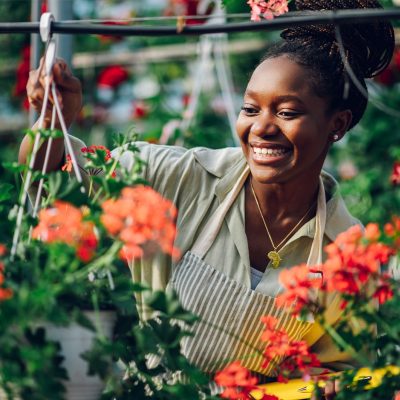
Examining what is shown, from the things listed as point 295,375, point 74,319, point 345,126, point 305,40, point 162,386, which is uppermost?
point 305,40

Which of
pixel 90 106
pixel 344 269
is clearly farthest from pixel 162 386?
pixel 90 106

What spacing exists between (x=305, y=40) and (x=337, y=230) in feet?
1.75

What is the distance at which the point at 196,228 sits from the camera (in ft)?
9.13

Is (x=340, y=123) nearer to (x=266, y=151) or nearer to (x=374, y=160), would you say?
(x=266, y=151)

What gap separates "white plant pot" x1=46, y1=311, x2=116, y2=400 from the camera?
1.87 metres

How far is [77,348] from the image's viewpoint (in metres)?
1.88

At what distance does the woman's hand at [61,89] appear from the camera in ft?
7.45

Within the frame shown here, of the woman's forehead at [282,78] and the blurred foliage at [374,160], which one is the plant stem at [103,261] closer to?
the woman's forehead at [282,78]

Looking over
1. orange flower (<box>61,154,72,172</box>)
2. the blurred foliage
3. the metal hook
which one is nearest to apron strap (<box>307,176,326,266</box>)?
orange flower (<box>61,154,72,172</box>)

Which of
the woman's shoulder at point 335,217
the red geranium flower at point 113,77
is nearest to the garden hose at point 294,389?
the woman's shoulder at point 335,217

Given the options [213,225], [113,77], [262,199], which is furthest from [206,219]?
[113,77]

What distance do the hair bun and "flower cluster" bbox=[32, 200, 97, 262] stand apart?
1.21 m

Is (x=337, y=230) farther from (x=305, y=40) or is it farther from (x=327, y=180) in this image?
(x=305, y=40)

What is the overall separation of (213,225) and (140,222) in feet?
3.29
